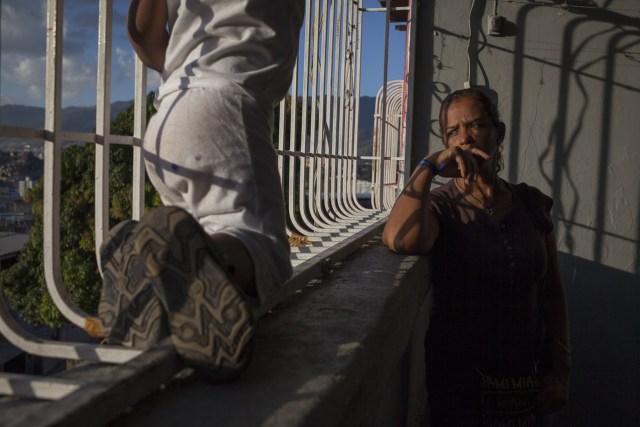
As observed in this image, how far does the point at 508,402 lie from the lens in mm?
2121

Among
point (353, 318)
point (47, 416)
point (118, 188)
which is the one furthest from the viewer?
point (118, 188)

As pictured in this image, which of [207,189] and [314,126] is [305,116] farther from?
[207,189]

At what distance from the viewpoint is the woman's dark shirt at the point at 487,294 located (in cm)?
215

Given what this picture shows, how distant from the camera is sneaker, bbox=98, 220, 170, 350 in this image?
95 centimetres

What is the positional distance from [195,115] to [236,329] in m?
0.43

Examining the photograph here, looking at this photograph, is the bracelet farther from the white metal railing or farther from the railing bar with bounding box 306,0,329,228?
the railing bar with bounding box 306,0,329,228

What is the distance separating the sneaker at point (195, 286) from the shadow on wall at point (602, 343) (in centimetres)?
328

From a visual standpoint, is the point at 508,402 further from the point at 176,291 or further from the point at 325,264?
the point at 176,291

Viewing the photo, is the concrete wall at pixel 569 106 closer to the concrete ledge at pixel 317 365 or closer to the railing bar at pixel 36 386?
the concrete ledge at pixel 317 365

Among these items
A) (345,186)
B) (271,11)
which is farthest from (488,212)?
(345,186)

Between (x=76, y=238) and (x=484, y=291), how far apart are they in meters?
11.4

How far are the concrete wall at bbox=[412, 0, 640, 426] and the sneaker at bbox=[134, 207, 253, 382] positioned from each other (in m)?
2.92

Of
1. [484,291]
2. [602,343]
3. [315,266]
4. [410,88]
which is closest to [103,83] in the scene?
[315,266]

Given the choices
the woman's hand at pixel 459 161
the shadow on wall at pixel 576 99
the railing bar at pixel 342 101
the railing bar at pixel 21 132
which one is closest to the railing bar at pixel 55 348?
the railing bar at pixel 21 132
